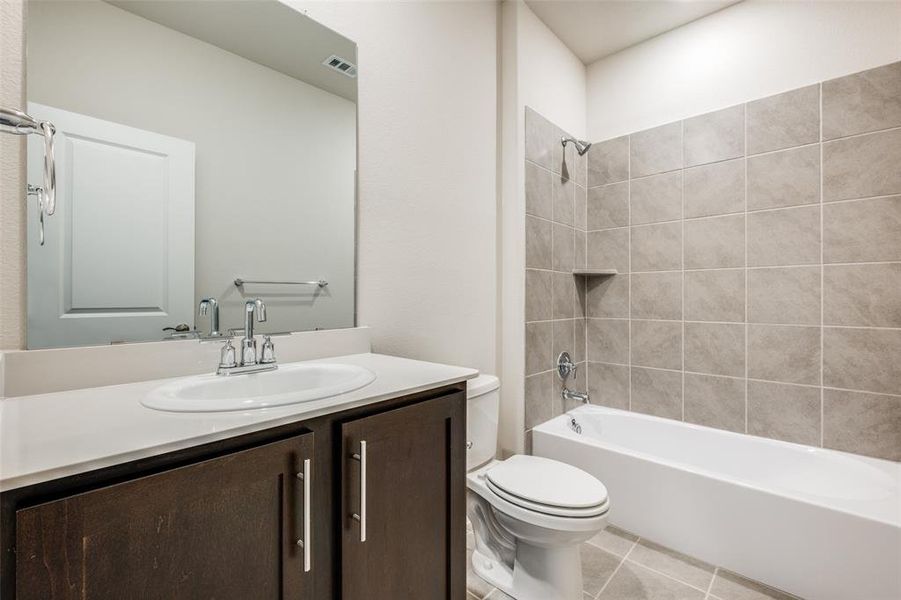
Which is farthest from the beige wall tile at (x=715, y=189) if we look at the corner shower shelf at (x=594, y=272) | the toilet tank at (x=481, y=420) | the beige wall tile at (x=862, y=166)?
the toilet tank at (x=481, y=420)

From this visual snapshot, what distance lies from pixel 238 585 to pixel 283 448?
0.22 metres

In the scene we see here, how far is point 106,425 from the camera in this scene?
0.69 meters

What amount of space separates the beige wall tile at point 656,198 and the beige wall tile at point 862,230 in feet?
2.17

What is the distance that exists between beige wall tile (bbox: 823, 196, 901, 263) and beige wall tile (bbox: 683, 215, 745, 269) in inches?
13.4

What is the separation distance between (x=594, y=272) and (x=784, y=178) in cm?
102

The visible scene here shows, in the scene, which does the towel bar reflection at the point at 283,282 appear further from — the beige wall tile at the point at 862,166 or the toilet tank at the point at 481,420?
the beige wall tile at the point at 862,166

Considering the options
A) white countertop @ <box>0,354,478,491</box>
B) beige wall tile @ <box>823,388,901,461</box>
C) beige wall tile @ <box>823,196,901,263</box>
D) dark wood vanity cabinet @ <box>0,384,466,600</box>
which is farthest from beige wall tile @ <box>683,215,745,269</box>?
white countertop @ <box>0,354,478,491</box>

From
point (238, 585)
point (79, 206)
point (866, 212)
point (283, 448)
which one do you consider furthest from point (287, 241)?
point (866, 212)

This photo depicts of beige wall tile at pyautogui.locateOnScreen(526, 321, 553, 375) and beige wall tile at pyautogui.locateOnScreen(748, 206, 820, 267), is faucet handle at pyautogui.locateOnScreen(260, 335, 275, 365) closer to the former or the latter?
beige wall tile at pyautogui.locateOnScreen(526, 321, 553, 375)

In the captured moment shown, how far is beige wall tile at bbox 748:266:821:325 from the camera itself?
1979mm

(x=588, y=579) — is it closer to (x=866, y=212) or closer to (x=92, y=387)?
(x=92, y=387)

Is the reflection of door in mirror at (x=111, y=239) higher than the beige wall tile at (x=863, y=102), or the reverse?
the beige wall tile at (x=863, y=102)

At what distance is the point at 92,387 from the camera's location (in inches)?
37.9

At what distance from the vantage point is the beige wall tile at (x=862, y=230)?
70.8 inches
